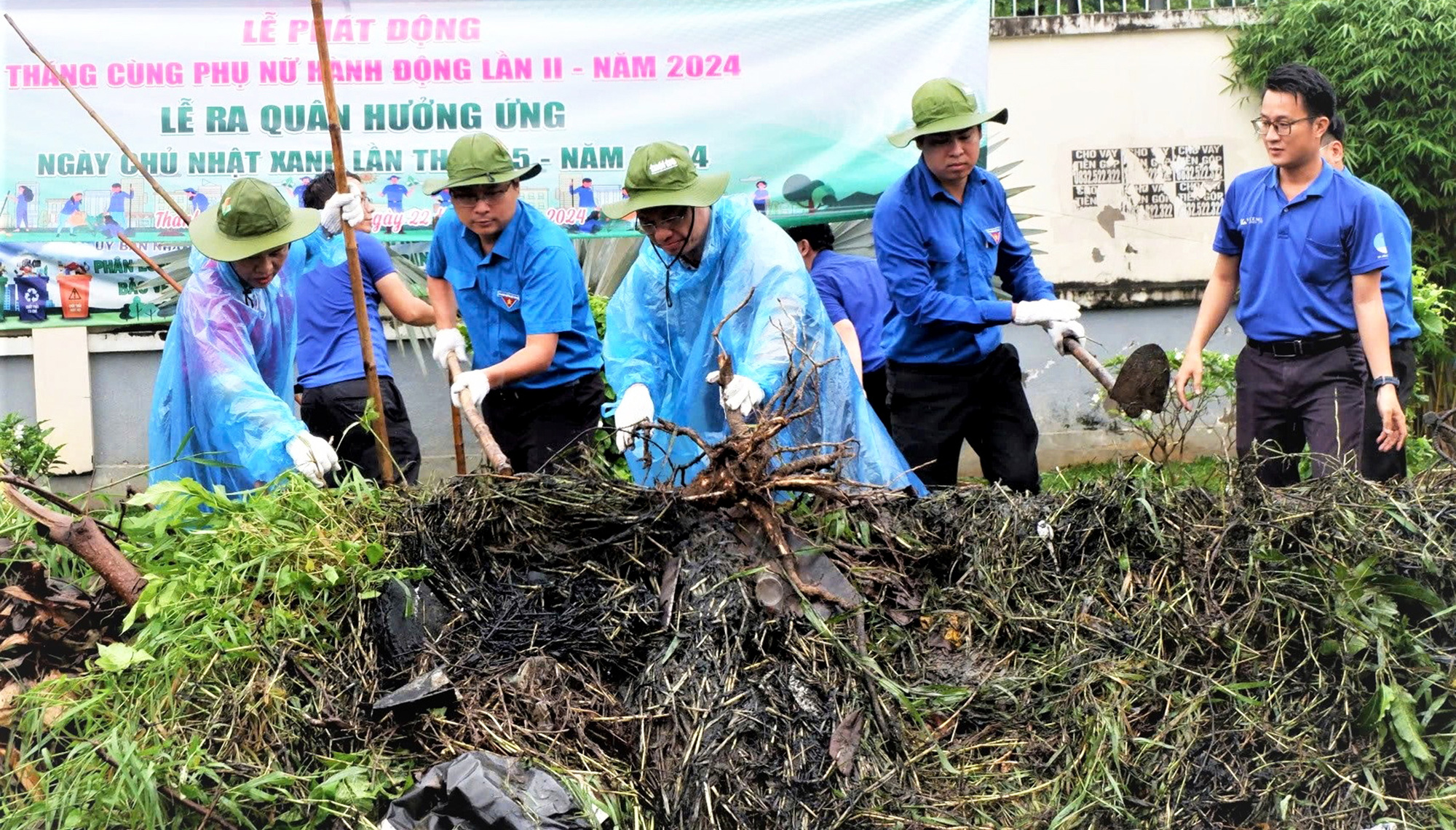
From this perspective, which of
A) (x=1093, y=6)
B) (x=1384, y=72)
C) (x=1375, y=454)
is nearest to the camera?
(x=1375, y=454)

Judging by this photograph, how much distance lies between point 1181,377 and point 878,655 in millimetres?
2089

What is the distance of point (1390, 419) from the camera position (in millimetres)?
3963

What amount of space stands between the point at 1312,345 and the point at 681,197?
76.6 inches

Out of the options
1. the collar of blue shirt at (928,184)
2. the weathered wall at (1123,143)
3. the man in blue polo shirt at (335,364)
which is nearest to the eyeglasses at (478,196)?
the man in blue polo shirt at (335,364)

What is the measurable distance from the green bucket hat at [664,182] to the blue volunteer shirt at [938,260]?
29.7 inches

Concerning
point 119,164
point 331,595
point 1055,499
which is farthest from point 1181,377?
point 119,164

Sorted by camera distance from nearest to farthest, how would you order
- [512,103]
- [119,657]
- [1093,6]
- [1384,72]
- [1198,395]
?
[119,657], [1198,395], [512,103], [1384,72], [1093,6]

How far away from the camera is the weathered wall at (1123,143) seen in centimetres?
732

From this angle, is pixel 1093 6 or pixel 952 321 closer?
pixel 952 321

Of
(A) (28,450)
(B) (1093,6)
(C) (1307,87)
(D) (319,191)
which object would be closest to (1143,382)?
(C) (1307,87)

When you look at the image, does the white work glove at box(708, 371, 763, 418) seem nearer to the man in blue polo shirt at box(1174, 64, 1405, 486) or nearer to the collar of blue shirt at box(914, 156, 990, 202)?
the collar of blue shirt at box(914, 156, 990, 202)

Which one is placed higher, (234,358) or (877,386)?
(234,358)

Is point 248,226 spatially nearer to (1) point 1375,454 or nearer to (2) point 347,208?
(2) point 347,208

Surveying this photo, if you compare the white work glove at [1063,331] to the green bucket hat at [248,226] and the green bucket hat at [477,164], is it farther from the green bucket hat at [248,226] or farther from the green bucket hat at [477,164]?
the green bucket hat at [248,226]
